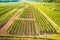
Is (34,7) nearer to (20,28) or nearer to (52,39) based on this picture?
(20,28)

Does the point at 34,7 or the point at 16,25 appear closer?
the point at 16,25

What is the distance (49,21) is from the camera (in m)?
9.49

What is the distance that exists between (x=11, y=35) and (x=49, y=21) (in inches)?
126

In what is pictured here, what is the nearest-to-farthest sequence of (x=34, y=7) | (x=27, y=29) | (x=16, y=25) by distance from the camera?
1. (x=27, y=29)
2. (x=16, y=25)
3. (x=34, y=7)

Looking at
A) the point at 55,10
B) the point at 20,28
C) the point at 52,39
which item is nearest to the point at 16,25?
the point at 20,28

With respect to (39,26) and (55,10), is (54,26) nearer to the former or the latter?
(39,26)

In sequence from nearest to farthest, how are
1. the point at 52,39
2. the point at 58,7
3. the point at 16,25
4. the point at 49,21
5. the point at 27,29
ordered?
1. the point at 52,39
2. the point at 27,29
3. the point at 16,25
4. the point at 49,21
5. the point at 58,7

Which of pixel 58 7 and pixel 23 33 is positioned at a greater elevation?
pixel 58 7

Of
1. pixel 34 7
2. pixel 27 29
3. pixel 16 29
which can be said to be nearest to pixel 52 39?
pixel 27 29

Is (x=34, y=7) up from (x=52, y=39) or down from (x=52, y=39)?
up

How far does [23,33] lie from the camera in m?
7.52

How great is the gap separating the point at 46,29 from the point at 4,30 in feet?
7.62

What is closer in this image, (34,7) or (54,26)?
(54,26)

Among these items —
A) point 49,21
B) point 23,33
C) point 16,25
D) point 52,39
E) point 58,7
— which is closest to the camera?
point 52,39
